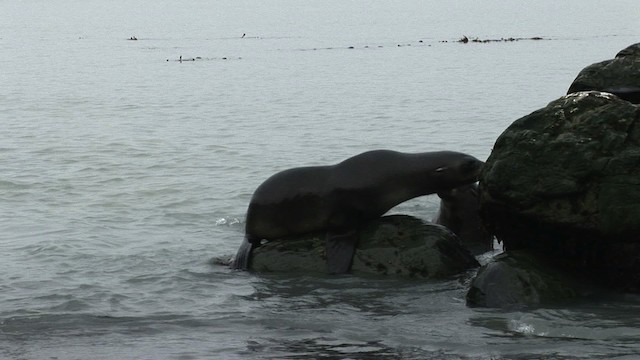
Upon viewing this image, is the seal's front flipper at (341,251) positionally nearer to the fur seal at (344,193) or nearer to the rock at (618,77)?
the fur seal at (344,193)

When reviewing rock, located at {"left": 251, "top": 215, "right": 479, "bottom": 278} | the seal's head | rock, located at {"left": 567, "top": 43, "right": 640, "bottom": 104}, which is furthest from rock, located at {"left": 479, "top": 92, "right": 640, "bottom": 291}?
rock, located at {"left": 567, "top": 43, "right": 640, "bottom": 104}

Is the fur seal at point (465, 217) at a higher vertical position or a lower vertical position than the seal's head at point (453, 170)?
lower

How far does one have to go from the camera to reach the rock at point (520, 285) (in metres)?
8.81

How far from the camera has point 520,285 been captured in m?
8.85

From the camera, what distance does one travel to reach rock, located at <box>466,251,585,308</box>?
881cm

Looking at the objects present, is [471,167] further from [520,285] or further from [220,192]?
[220,192]

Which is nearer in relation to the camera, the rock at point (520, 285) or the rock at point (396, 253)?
the rock at point (520, 285)

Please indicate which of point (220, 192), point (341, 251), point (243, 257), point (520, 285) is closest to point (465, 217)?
point (341, 251)

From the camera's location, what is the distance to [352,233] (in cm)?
1023

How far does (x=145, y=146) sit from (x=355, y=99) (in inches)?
398

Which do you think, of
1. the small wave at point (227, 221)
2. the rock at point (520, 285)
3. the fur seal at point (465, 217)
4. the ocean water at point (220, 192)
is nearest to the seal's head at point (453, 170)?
the fur seal at point (465, 217)

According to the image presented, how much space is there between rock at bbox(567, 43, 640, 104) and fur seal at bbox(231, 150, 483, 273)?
57.7 inches

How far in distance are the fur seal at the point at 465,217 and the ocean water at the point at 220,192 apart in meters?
1.48

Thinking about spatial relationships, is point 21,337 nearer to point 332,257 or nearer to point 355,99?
point 332,257
